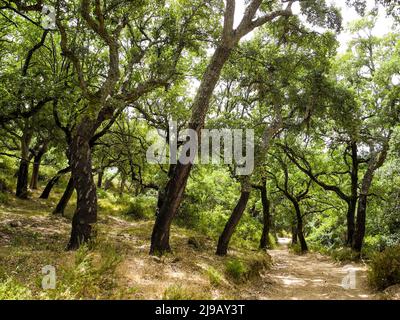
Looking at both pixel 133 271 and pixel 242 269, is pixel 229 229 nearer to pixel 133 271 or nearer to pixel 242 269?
pixel 242 269

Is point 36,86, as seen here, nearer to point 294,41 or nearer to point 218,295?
point 218,295

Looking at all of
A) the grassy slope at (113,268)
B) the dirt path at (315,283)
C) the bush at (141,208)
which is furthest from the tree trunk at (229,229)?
the bush at (141,208)

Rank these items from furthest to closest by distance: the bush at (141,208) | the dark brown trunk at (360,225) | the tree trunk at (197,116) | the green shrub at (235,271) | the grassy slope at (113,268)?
the bush at (141,208) → the dark brown trunk at (360,225) → the green shrub at (235,271) → the tree trunk at (197,116) → the grassy slope at (113,268)

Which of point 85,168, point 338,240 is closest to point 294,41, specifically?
point 85,168

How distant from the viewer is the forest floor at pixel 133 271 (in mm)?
6457

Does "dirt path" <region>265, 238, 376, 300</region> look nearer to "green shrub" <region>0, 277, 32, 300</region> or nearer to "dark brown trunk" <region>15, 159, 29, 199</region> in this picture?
→ "green shrub" <region>0, 277, 32, 300</region>

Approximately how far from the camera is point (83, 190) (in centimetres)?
970

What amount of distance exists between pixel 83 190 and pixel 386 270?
352 inches

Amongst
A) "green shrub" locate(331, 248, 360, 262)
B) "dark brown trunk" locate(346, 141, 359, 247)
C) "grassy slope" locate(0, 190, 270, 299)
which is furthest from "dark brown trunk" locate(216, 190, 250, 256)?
"dark brown trunk" locate(346, 141, 359, 247)

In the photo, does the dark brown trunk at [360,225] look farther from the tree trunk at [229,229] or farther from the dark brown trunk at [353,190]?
the tree trunk at [229,229]

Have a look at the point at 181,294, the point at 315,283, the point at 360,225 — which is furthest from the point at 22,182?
the point at 360,225

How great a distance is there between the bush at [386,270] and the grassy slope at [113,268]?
3.42 m

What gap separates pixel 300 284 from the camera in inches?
456

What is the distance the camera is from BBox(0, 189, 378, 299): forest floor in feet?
21.2
